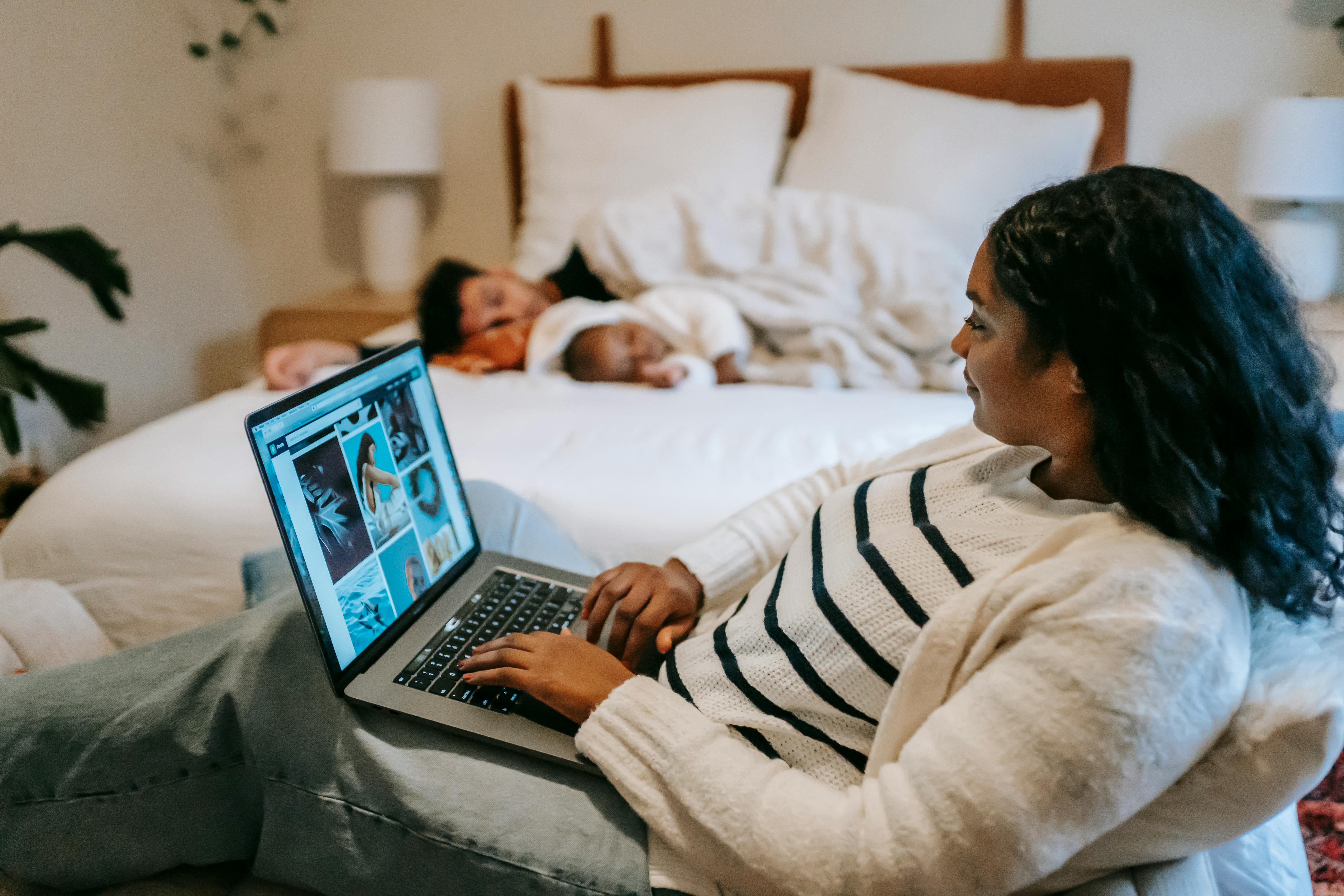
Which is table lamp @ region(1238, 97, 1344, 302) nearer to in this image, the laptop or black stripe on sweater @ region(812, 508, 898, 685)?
black stripe on sweater @ region(812, 508, 898, 685)

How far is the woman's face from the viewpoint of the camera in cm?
60

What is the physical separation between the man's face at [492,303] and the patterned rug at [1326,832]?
1.64 meters

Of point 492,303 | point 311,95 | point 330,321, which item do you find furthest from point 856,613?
point 311,95

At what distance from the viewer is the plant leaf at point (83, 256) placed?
1.69 meters

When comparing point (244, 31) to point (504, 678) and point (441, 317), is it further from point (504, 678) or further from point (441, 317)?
point (504, 678)

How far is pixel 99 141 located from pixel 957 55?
214cm

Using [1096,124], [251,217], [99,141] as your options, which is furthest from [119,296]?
[1096,124]

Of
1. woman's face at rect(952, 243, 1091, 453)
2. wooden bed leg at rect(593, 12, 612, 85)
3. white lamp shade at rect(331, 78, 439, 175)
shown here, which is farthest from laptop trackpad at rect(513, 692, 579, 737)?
wooden bed leg at rect(593, 12, 612, 85)

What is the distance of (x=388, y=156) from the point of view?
7.84ft

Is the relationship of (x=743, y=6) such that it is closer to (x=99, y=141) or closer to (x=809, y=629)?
Result: (x=99, y=141)

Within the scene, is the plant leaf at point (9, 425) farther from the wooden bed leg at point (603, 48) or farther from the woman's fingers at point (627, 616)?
the wooden bed leg at point (603, 48)

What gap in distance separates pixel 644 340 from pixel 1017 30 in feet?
4.09

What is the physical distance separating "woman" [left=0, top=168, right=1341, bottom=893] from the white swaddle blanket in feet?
2.88

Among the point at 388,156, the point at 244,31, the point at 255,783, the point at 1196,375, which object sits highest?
the point at 244,31
